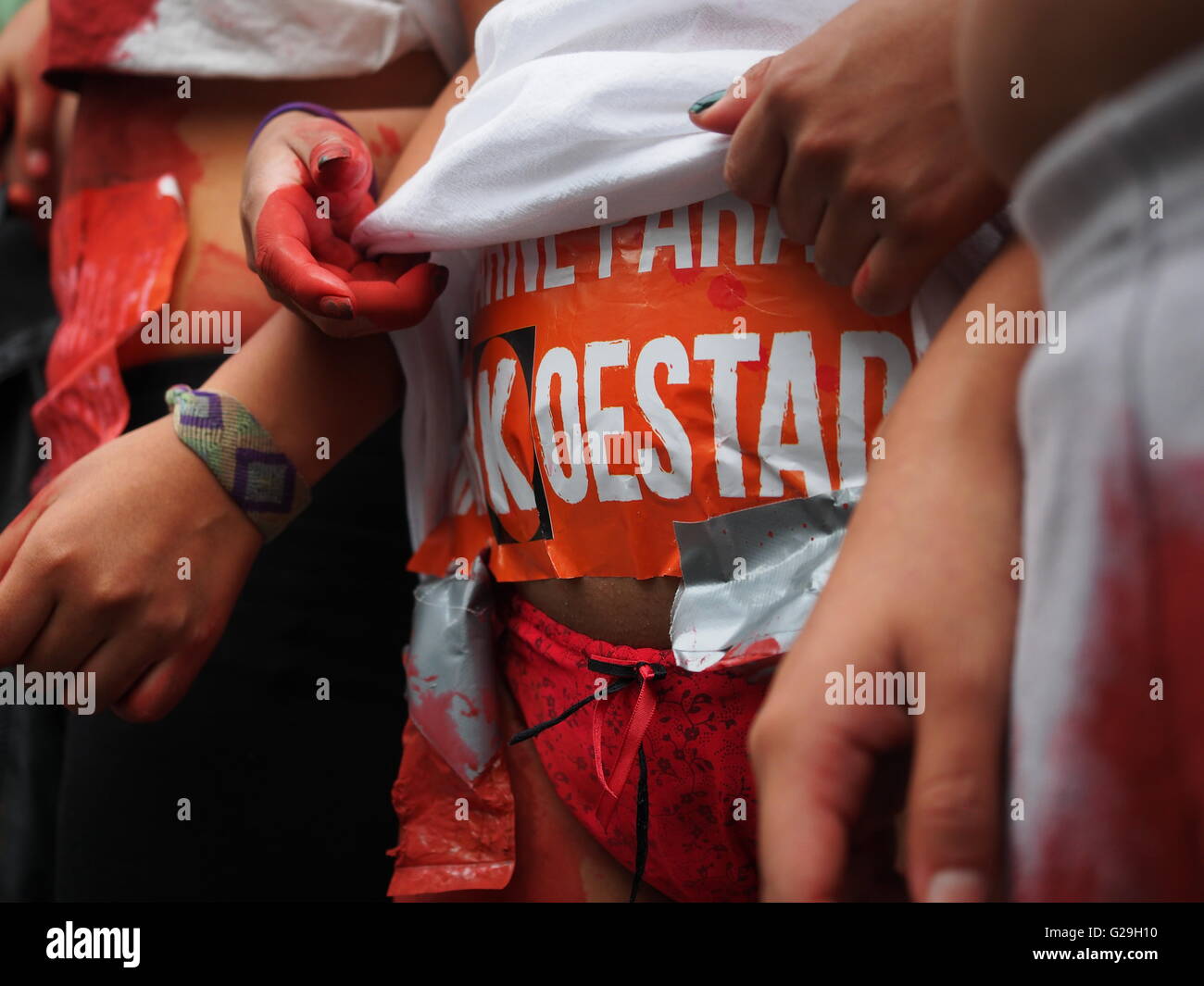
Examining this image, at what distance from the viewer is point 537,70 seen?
689 millimetres

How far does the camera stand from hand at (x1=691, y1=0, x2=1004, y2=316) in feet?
1.67

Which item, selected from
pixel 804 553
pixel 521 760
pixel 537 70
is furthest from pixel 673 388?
pixel 521 760

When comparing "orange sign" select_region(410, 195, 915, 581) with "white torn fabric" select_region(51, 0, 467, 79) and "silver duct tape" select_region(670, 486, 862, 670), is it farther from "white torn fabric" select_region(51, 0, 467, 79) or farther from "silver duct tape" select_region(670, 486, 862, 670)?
"white torn fabric" select_region(51, 0, 467, 79)

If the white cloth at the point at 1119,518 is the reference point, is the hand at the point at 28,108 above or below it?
above

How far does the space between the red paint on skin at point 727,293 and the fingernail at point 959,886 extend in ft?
1.34

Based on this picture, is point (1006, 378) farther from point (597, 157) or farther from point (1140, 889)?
point (597, 157)

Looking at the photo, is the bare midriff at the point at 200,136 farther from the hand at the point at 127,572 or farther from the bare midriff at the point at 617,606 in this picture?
the bare midriff at the point at 617,606

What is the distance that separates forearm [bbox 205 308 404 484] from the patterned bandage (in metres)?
0.01

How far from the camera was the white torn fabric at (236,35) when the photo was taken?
3.37 ft

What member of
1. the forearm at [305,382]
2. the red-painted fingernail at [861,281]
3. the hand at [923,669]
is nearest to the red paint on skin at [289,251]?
the forearm at [305,382]

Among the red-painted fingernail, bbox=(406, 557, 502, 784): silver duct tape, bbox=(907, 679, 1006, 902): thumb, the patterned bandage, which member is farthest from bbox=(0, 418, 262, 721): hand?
bbox=(907, 679, 1006, 902): thumb

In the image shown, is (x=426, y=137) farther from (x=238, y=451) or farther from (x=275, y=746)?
(x=275, y=746)

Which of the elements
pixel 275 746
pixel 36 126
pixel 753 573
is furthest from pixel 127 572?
pixel 36 126
